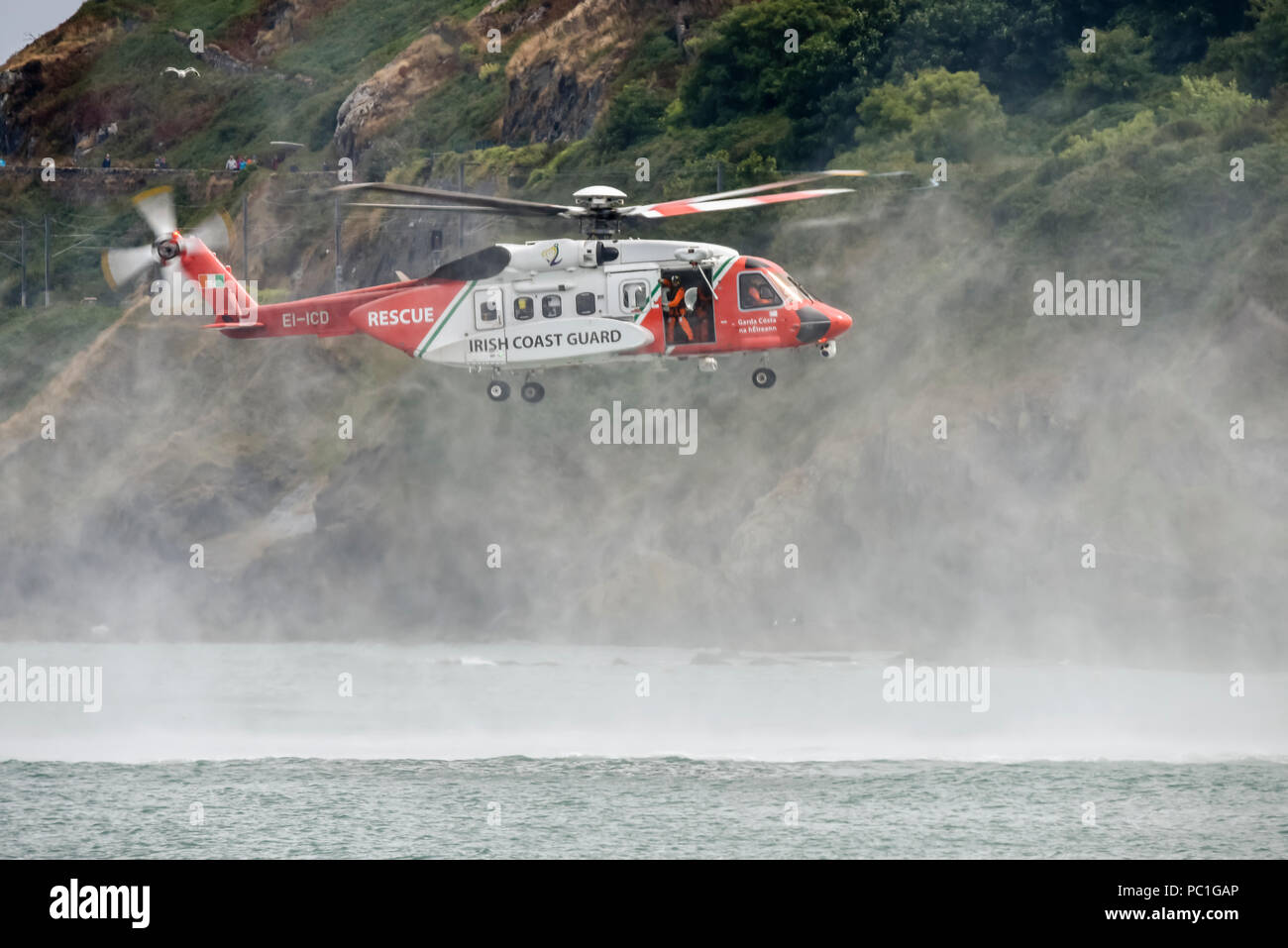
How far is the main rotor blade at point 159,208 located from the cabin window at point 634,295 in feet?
36.5

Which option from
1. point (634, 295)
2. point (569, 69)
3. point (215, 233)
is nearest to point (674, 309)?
point (634, 295)

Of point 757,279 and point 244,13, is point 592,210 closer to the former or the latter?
point 757,279

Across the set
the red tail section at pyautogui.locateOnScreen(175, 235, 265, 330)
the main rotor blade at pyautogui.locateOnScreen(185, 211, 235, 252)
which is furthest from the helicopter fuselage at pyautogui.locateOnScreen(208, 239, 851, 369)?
the main rotor blade at pyautogui.locateOnScreen(185, 211, 235, 252)

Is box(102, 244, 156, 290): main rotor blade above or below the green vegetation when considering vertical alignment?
below

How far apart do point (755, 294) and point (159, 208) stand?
47.2 ft

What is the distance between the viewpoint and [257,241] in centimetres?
9769

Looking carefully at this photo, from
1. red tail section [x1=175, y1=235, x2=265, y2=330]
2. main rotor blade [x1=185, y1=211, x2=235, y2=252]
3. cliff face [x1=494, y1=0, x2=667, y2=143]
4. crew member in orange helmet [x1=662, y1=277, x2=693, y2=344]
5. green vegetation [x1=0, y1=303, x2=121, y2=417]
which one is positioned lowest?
crew member in orange helmet [x1=662, y1=277, x2=693, y2=344]

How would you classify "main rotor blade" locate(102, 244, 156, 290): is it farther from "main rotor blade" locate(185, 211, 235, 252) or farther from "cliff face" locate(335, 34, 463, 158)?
"cliff face" locate(335, 34, 463, 158)

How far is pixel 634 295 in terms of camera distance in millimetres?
45594

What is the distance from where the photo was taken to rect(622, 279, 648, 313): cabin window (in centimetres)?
4559

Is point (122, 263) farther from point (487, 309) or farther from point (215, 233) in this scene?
point (487, 309)

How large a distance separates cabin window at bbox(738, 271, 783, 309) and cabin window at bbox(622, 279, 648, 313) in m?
2.16

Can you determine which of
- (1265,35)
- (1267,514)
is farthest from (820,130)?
(1267,514)

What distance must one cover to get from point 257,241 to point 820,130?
1065 inches
